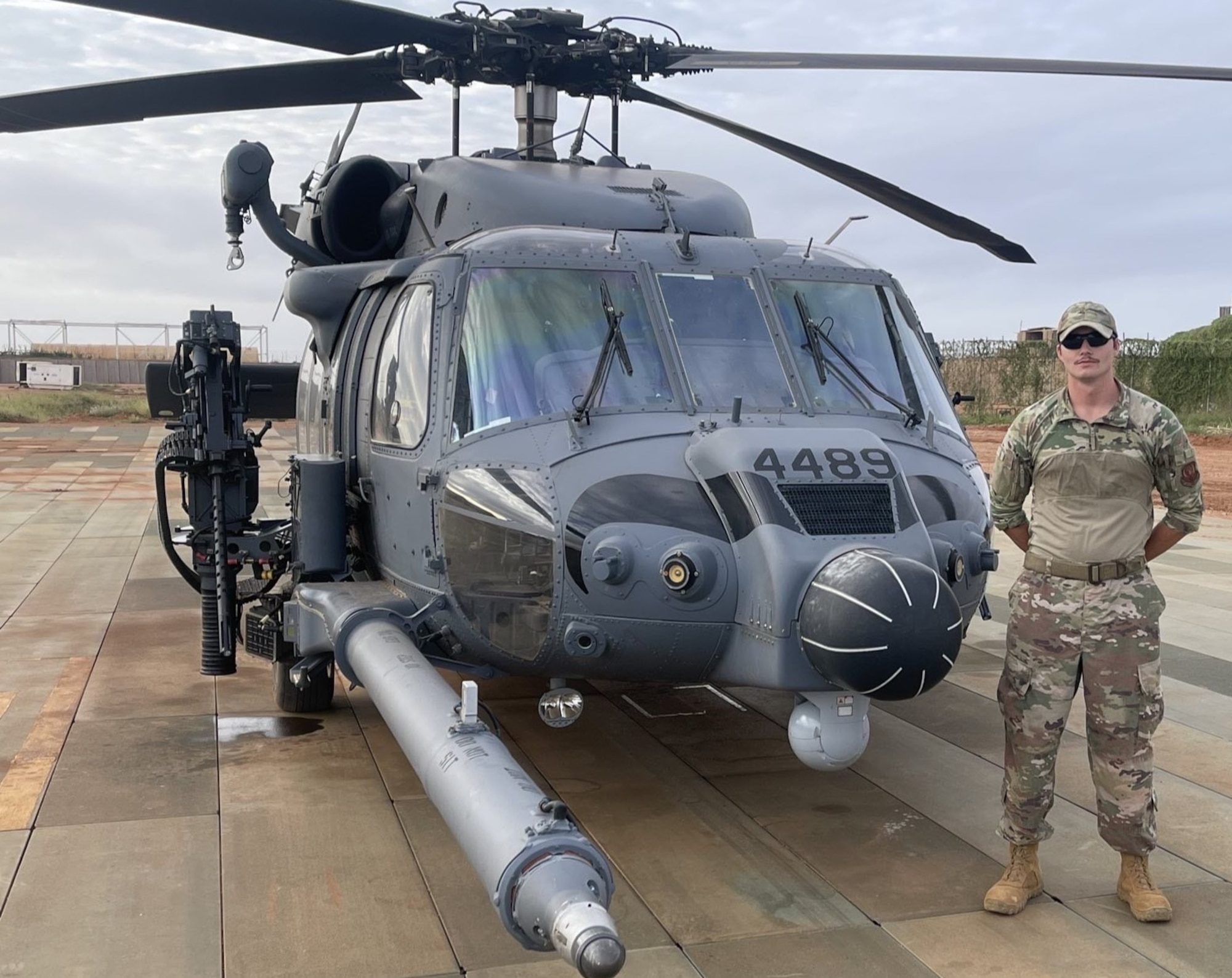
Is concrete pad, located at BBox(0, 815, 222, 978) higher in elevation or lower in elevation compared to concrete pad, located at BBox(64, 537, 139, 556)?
higher

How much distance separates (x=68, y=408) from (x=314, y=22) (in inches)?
1739

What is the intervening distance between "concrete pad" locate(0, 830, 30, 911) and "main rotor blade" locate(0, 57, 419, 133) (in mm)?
3892

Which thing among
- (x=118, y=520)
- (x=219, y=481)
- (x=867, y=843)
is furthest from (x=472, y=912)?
(x=118, y=520)

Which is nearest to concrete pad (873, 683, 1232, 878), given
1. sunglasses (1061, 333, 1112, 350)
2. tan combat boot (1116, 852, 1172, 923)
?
tan combat boot (1116, 852, 1172, 923)

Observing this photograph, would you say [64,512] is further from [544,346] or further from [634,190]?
[544,346]

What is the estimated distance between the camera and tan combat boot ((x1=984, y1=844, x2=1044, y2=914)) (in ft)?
14.8

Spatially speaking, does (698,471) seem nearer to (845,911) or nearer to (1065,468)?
(1065,468)

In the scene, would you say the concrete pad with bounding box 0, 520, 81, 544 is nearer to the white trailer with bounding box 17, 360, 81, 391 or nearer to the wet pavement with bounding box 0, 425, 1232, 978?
the wet pavement with bounding box 0, 425, 1232, 978

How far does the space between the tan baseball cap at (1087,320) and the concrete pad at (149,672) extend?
5.17 metres

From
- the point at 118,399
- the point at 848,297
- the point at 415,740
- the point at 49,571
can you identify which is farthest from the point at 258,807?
the point at 118,399

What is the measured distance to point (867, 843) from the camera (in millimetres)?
5215

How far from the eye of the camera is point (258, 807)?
5570 millimetres

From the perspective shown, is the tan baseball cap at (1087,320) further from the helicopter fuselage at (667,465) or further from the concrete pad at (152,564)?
the concrete pad at (152,564)

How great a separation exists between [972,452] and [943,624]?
195 centimetres
